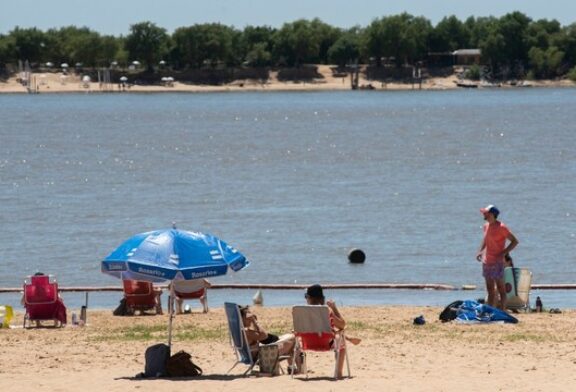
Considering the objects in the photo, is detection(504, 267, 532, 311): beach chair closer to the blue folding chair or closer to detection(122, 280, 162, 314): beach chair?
detection(122, 280, 162, 314): beach chair

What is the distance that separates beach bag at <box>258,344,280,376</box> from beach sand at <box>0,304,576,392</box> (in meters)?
0.20

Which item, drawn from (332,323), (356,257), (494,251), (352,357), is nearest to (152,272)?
(332,323)

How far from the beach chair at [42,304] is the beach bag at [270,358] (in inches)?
228

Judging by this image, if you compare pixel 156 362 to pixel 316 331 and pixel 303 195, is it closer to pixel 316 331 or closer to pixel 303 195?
pixel 316 331

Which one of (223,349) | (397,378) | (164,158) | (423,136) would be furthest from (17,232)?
(423,136)

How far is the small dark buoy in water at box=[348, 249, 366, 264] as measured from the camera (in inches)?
1339

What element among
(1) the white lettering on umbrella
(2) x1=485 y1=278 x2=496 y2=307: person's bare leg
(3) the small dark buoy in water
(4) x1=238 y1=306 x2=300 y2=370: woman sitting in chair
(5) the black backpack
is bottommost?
(3) the small dark buoy in water

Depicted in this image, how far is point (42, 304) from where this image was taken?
21.3 meters

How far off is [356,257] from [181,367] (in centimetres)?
1768

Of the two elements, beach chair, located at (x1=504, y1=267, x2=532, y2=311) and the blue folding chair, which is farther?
beach chair, located at (x1=504, y1=267, x2=532, y2=311)

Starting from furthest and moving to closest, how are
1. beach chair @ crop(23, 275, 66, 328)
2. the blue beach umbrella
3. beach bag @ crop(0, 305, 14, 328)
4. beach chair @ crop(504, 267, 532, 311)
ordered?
beach chair @ crop(504, 267, 532, 311)
beach bag @ crop(0, 305, 14, 328)
beach chair @ crop(23, 275, 66, 328)
the blue beach umbrella

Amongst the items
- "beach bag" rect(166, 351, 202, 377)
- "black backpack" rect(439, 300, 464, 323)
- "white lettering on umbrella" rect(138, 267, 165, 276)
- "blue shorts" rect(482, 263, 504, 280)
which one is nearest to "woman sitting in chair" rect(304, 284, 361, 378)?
"beach bag" rect(166, 351, 202, 377)

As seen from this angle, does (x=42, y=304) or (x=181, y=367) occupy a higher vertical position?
(x=181, y=367)

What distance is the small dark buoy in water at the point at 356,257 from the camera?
34000 mm
